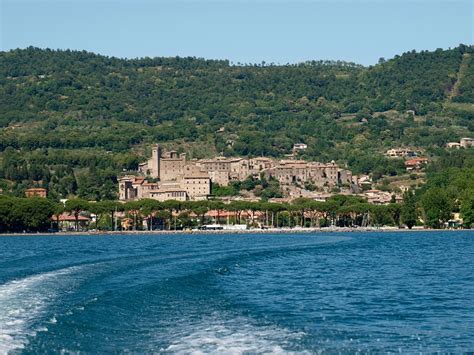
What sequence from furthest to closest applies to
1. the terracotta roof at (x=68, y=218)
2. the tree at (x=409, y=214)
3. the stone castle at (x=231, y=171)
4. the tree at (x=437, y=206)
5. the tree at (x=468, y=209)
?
the stone castle at (x=231, y=171) < the terracotta roof at (x=68, y=218) < the tree at (x=409, y=214) < the tree at (x=437, y=206) < the tree at (x=468, y=209)

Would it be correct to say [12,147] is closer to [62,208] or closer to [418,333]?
[62,208]

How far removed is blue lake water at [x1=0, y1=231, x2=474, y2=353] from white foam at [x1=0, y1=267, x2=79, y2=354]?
3cm

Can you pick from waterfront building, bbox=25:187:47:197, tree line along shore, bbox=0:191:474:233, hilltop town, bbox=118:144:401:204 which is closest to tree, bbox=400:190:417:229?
tree line along shore, bbox=0:191:474:233

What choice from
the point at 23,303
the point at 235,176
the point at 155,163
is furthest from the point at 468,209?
the point at 23,303

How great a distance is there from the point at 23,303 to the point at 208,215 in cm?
11484

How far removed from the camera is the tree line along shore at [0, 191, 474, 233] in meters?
Answer: 123

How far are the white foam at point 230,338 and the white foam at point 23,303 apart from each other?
3.54 m

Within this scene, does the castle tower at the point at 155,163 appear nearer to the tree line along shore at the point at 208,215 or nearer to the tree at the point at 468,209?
the tree line along shore at the point at 208,215

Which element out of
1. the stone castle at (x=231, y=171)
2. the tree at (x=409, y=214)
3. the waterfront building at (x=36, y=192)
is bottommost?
the tree at (x=409, y=214)

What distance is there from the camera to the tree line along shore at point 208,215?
12338 cm

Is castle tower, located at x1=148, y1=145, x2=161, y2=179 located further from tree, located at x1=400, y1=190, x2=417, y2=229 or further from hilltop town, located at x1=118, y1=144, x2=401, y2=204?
tree, located at x1=400, y1=190, x2=417, y2=229

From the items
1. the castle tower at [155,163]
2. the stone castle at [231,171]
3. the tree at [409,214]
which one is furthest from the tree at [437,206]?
the castle tower at [155,163]

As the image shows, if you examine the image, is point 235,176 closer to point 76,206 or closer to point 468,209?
point 76,206

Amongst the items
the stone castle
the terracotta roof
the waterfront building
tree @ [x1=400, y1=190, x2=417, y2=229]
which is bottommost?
the terracotta roof
